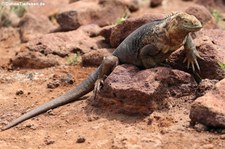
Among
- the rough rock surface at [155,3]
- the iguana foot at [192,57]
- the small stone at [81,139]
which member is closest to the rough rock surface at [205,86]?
the iguana foot at [192,57]

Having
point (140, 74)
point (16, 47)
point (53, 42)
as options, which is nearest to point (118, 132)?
point (140, 74)

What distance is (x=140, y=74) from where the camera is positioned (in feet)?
19.9

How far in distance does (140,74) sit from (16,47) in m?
4.47

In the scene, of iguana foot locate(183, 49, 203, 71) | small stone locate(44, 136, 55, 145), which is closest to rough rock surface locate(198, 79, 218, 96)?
iguana foot locate(183, 49, 203, 71)

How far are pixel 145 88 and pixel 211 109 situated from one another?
923mm

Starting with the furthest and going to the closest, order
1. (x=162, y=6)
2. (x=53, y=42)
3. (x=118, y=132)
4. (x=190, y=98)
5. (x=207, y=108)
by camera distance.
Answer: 1. (x=162, y=6)
2. (x=53, y=42)
3. (x=190, y=98)
4. (x=118, y=132)
5. (x=207, y=108)

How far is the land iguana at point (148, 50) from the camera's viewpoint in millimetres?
6221

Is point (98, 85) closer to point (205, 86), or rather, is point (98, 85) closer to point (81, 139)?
point (81, 139)

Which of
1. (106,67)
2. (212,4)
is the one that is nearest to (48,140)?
(106,67)

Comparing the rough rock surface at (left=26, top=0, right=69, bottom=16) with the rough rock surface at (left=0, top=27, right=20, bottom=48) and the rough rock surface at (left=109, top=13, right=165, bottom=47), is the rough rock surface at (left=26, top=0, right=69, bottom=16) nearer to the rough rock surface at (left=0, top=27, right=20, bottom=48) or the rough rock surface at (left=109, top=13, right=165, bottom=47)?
the rough rock surface at (left=0, top=27, right=20, bottom=48)

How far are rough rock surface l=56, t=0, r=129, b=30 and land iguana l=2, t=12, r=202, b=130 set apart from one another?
Answer: 3121 mm

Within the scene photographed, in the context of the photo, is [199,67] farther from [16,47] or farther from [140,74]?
[16,47]

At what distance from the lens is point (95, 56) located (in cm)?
820

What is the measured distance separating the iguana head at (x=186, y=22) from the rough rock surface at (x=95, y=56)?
2.14 meters
